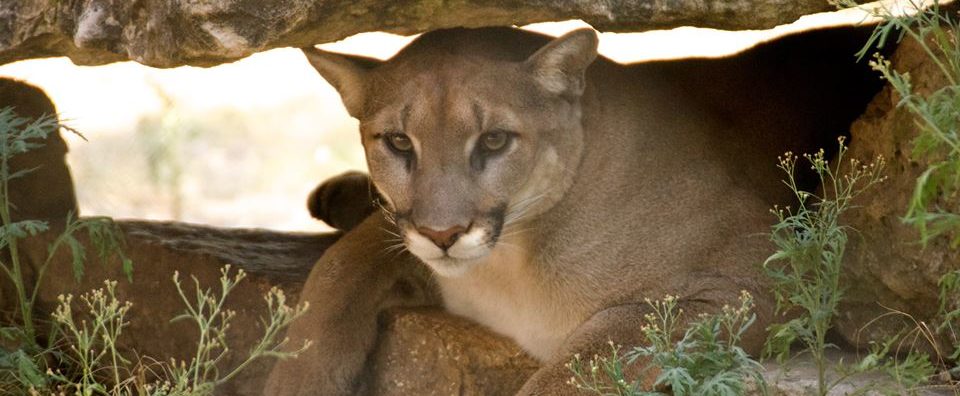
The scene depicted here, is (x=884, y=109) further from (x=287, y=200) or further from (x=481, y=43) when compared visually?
(x=287, y=200)

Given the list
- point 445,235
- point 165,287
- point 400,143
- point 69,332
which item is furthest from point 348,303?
point 69,332

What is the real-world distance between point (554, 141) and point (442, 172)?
0.57 m

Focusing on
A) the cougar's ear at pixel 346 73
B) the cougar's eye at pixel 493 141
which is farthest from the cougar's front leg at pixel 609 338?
the cougar's ear at pixel 346 73

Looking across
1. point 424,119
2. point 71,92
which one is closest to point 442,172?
point 424,119

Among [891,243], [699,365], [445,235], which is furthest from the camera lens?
[891,243]

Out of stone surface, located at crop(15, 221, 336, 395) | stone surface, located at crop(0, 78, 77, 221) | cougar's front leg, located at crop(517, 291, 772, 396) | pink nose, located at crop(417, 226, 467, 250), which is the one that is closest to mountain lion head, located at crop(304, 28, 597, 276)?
pink nose, located at crop(417, 226, 467, 250)

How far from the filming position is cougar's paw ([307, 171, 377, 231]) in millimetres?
6723

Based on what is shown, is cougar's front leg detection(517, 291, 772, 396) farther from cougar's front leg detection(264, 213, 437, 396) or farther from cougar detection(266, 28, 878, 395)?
cougar's front leg detection(264, 213, 437, 396)

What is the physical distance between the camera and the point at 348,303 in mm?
5512

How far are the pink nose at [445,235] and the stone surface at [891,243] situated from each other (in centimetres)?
150

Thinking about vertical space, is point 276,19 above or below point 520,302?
above

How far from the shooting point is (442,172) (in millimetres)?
4711

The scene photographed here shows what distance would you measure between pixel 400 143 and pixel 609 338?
3.59ft

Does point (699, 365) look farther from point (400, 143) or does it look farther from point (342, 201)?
point (342, 201)
